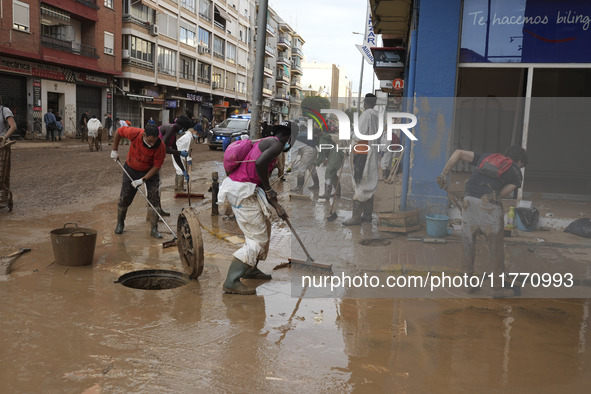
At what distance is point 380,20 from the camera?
11.3m

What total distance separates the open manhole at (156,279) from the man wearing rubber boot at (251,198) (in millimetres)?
776

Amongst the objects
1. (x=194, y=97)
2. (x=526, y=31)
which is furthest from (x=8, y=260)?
(x=194, y=97)

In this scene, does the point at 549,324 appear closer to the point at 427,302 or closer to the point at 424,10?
the point at 427,302

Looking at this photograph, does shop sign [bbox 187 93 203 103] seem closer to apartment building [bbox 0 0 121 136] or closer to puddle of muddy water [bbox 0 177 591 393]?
apartment building [bbox 0 0 121 136]

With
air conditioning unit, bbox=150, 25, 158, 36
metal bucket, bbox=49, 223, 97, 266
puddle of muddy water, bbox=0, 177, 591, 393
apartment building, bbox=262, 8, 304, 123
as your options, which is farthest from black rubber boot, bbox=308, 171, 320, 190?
apartment building, bbox=262, 8, 304, 123

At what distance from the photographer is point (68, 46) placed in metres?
29.2

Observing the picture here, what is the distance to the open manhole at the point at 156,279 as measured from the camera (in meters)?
5.55

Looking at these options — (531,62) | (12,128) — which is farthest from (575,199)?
(12,128)

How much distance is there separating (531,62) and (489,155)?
10.7 ft

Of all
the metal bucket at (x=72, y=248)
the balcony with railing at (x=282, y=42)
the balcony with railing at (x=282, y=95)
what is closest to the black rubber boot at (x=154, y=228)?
the metal bucket at (x=72, y=248)

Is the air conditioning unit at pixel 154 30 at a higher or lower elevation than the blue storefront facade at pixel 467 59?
higher

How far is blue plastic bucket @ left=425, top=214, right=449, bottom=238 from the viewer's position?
7.07 metres

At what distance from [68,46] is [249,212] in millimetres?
28584

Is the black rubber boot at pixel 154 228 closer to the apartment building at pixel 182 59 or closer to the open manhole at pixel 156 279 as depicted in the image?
the open manhole at pixel 156 279
